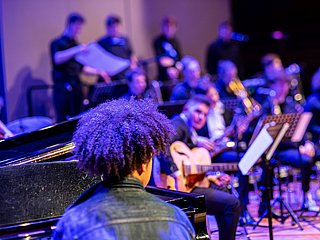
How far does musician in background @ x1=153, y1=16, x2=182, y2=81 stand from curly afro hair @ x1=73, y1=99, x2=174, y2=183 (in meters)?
7.68

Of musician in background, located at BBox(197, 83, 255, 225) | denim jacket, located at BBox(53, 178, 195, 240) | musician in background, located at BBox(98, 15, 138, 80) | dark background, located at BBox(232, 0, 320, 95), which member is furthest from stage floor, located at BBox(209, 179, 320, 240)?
dark background, located at BBox(232, 0, 320, 95)

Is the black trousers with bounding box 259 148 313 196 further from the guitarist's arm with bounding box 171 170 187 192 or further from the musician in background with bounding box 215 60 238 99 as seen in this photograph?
the guitarist's arm with bounding box 171 170 187 192

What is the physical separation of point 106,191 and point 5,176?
1340 mm

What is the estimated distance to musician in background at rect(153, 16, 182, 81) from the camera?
33.9ft

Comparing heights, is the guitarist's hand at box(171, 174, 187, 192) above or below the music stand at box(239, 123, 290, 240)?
below

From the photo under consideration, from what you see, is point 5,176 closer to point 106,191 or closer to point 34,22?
point 106,191

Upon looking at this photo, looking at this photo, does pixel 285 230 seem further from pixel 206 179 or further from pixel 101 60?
pixel 101 60

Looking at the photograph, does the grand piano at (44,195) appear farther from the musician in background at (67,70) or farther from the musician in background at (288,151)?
the musician in background at (67,70)

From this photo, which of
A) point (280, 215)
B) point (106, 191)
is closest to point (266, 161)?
point (280, 215)

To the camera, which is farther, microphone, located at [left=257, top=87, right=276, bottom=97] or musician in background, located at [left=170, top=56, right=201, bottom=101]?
musician in background, located at [left=170, top=56, right=201, bottom=101]

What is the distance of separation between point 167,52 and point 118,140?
26.9ft

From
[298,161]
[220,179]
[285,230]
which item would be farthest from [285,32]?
[220,179]

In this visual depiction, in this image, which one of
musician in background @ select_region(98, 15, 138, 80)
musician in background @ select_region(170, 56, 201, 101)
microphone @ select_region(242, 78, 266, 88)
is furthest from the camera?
microphone @ select_region(242, 78, 266, 88)

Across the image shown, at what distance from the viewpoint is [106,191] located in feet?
7.82
